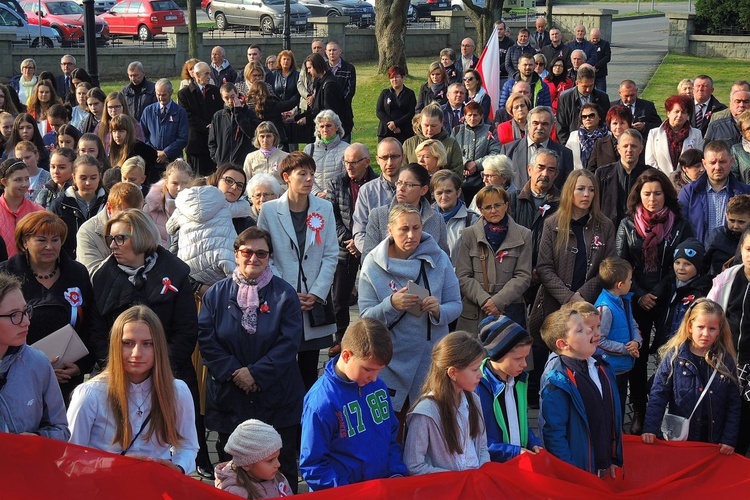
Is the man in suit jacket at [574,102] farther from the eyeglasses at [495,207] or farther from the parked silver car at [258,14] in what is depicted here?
the parked silver car at [258,14]

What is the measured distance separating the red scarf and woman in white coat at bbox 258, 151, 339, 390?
2.55 metres

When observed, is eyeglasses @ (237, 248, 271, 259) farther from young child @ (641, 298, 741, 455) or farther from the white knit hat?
young child @ (641, 298, 741, 455)

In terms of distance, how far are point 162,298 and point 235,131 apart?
6.72 metres

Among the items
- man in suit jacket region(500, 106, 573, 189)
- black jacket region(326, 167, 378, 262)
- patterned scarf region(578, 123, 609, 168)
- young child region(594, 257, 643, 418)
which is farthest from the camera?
patterned scarf region(578, 123, 609, 168)

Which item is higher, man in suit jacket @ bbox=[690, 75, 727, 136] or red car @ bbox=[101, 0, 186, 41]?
red car @ bbox=[101, 0, 186, 41]

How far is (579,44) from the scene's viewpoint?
22.7 m

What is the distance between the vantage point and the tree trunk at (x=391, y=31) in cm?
2808

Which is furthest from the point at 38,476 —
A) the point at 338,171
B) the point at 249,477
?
the point at 338,171

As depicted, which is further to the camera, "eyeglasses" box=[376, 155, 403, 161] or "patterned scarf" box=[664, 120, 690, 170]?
"patterned scarf" box=[664, 120, 690, 170]

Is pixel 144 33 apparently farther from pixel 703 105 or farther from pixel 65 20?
pixel 703 105

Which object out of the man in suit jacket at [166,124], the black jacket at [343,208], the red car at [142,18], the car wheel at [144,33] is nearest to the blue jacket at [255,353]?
the black jacket at [343,208]

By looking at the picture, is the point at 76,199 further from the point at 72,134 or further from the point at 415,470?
the point at 415,470

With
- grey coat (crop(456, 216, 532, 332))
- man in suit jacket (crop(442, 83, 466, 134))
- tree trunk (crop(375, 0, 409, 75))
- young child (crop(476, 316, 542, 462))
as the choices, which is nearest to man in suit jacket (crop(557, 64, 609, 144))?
man in suit jacket (crop(442, 83, 466, 134))

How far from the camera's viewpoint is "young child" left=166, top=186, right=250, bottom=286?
8289 millimetres
